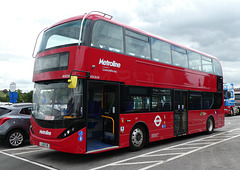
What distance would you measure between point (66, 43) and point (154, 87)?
3850 millimetres

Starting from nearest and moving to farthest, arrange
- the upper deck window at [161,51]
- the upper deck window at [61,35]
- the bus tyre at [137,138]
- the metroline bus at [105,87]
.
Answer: the metroline bus at [105,87], the upper deck window at [61,35], the bus tyre at [137,138], the upper deck window at [161,51]

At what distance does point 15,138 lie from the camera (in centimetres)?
909

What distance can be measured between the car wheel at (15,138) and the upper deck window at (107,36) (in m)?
4.98

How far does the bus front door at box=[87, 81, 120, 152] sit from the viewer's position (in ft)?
24.7

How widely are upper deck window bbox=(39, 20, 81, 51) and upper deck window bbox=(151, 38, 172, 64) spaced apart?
11.3ft

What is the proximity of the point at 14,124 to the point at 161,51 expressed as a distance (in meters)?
6.46

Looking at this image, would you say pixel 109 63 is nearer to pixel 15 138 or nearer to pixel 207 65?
pixel 15 138

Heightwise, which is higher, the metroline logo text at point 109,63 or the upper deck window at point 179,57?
the upper deck window at point 179,57

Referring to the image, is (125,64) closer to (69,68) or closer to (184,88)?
(69,68)

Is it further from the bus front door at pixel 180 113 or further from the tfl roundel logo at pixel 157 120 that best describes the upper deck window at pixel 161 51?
the tfl roundel logo at pixel 157 120

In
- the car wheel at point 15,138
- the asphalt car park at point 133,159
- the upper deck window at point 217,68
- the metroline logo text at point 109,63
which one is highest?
the upper deck window at point 217,68

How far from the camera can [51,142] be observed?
21.1 ft

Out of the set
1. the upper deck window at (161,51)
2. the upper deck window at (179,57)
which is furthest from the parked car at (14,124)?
the upper deck window at (179,57)

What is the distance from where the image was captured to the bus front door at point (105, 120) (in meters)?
7.52
